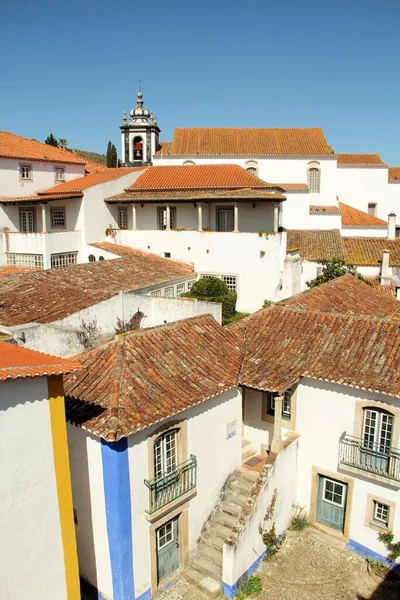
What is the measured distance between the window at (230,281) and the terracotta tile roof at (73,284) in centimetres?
188

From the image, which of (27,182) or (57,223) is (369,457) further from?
(27,182)

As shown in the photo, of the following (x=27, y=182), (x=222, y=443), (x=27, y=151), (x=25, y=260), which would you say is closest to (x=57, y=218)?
(x=25, y=260)

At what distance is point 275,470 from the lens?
13.3 m

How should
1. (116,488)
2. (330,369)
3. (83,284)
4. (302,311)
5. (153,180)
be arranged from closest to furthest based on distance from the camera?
(116,488) → (330,369) → (302,311) → (83,284) → (153,180)

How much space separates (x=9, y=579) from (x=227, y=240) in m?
20.7

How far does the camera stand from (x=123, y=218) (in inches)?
1272

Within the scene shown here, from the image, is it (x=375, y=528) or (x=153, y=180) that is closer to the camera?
(x=375, y=528)

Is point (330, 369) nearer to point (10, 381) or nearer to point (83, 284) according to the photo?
point (10, 381)

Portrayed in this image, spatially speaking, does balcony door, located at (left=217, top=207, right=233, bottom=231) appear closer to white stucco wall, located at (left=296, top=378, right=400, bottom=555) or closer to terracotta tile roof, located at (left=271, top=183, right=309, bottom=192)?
terracotta tile roof, located at (left=271, top=183, right=309, bottom=192)

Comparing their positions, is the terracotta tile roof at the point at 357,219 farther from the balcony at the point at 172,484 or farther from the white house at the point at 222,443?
the balcony at the point at 172,484

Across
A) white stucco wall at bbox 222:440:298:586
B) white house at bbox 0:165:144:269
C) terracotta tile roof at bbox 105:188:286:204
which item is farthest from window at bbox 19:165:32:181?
white stucco wall at bbox 222:440:298:586

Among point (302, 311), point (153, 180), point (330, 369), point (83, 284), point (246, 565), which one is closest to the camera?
point (246, 565)

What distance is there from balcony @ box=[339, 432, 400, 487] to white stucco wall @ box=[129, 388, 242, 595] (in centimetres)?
304

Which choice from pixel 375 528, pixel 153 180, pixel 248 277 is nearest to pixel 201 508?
pixel 375 528
